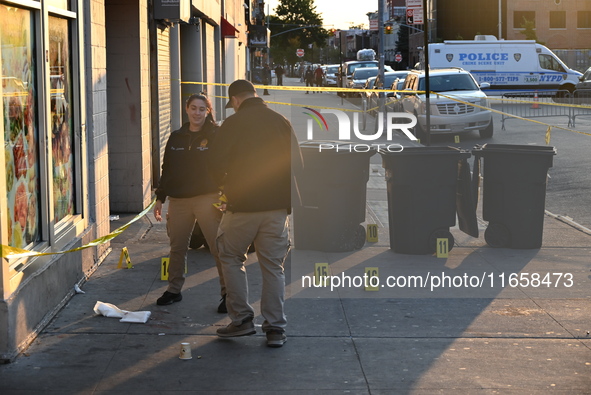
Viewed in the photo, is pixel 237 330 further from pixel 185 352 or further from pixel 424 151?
pixel 424 151

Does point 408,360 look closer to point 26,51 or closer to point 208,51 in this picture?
point 26,51

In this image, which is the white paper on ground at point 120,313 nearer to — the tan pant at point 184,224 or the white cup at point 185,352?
the tan pant at point 184,224

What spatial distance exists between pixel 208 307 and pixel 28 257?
5.13 ft

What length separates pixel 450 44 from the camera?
38.7m

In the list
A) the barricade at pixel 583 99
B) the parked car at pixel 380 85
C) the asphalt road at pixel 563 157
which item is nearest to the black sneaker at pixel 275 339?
→ the asphalt road at pixel 563 157

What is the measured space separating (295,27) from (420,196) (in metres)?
119

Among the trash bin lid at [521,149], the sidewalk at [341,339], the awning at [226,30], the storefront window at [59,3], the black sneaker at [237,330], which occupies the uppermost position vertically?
the awning at [226,30]

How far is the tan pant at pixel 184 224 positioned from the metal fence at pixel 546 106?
20.6 m

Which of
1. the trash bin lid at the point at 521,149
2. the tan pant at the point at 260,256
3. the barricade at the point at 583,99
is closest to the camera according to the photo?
the tan pant at the point at 260,256

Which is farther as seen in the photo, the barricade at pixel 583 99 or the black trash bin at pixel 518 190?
the barricade at pixel 583 99

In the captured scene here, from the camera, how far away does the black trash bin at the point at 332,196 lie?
9.62 metres

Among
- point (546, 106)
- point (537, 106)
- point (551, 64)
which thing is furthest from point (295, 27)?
point (537, 106)

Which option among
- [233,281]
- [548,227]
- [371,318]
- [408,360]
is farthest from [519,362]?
[548,227]

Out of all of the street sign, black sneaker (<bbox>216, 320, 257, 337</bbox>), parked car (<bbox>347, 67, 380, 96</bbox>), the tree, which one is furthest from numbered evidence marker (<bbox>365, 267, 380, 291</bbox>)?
the tree
